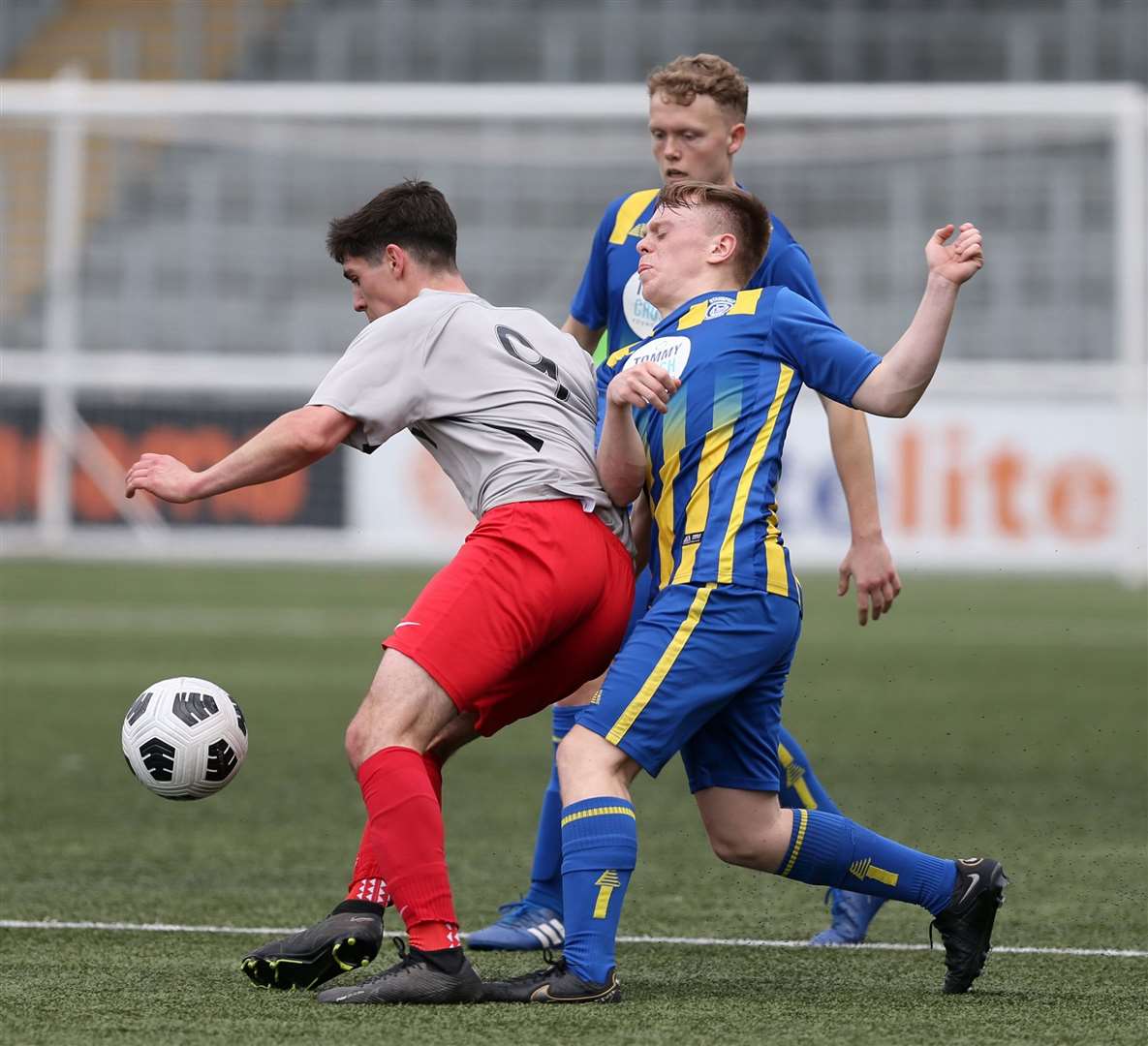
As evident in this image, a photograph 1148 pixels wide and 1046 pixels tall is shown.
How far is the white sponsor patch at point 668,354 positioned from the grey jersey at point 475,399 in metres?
0.22

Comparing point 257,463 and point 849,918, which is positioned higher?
point 257,463

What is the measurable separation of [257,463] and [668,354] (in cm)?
87

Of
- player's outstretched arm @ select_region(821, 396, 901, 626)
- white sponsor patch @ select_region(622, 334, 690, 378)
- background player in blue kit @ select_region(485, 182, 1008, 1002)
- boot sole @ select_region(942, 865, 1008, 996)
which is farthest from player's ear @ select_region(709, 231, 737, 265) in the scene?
boot sole @ select_region(942, 865, 1008, 996)

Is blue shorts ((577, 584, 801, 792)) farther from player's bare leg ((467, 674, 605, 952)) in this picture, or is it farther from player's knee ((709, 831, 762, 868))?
player's bare leg ((467, 674, 605, 952))

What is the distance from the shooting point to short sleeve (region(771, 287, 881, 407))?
4.02 metres

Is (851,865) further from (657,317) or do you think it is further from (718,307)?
(657,317)

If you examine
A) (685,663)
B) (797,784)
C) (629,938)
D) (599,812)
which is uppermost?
(685,663)

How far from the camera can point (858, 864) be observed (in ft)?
13.8

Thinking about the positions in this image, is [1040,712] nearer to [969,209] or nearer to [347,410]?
[347,410]

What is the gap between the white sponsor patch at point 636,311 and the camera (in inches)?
199

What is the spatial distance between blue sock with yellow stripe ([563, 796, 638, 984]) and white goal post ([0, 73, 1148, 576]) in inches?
529

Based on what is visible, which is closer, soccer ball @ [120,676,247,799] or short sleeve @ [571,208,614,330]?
soccer ball @ [120,676,247,799]

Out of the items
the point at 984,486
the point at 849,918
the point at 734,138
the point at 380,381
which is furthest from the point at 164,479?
the point at 984,486

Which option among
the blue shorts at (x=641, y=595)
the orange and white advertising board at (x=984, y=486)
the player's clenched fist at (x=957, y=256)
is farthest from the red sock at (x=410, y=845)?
the orange and white advertising board at (x=984, y=486)
